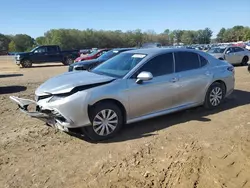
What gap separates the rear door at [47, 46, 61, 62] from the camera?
2514 centimetres

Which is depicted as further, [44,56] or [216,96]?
[44,56]

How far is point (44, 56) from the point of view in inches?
981

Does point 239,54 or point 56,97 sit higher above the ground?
point 56,97

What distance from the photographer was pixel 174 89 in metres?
5.73

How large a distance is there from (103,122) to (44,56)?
853 inches

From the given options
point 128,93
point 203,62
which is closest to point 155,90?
point 128,93

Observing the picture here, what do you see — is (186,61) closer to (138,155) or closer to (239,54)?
(138,155)

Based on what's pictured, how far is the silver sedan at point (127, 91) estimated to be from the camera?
4648 millimetres

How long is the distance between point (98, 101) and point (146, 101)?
1.05 metres

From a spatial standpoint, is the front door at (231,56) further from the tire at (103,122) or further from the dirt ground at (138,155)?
the tire at (103,122)

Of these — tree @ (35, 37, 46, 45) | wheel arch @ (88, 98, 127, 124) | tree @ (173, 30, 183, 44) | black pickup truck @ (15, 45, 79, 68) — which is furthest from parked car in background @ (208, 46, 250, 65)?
tree @ (173, 30, 183, 44)

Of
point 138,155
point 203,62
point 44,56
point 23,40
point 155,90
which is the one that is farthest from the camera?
point 23,40

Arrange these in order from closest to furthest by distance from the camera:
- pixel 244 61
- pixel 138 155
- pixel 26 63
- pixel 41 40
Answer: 1. pixel 138 155
2. pixel 244 61
3. pixel 26 63
4. pixel 41 40

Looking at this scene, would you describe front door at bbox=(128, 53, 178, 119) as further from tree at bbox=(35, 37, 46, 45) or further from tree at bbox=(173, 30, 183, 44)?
tree at bbox=(173, 30, 183, 44)
